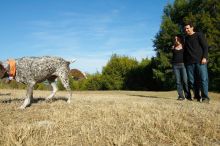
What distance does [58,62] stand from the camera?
36.2 ft

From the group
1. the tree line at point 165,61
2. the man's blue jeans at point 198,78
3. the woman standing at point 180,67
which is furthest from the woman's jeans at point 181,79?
the tree line at point 165,61

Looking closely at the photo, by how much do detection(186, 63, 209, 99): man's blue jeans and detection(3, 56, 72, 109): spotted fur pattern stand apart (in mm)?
4592

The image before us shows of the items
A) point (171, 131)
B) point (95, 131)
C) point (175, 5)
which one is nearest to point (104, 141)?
point (95, 131)

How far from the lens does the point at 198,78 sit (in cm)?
1328

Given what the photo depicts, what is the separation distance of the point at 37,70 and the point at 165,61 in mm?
33636

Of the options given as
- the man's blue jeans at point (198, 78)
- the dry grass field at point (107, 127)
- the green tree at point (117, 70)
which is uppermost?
the green tree at point (117, 70)

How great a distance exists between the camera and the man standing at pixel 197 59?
42.4 ft

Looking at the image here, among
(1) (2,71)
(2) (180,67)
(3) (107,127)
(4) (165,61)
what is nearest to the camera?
(3) (107,127)

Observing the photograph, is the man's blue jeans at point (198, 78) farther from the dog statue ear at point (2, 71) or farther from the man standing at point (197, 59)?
the dog statue ear at point (2, 71)

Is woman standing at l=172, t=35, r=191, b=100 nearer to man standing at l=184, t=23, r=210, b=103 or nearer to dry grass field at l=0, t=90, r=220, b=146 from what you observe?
man standing at l=184, t=23, r=210, b=103

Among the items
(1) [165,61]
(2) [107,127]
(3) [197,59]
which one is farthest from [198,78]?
(1) [165,61]

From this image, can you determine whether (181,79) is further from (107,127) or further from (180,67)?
(107,127)

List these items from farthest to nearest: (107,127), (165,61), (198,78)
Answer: (165,61) → (198,78) → (107,127)

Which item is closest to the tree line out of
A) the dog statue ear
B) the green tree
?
the green tree
